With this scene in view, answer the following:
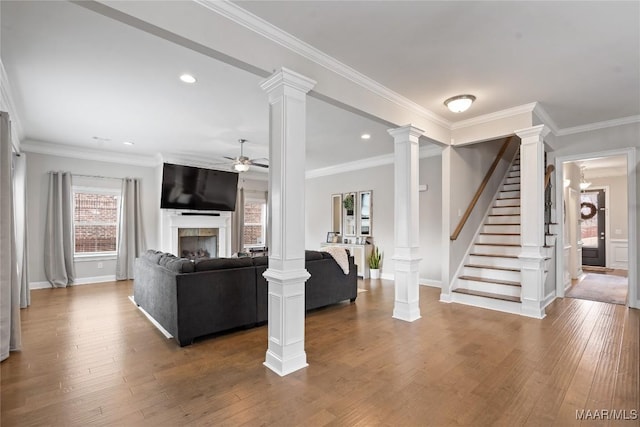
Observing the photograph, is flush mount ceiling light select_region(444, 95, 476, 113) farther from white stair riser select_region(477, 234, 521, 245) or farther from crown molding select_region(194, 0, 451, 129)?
white stair riser select_region(477, 234, 521, 245)

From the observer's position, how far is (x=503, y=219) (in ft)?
18.8

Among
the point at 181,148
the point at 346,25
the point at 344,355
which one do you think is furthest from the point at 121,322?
the point at 346,25

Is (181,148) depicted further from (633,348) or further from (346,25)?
(633,348)

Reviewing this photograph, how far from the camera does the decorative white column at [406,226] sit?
398cm

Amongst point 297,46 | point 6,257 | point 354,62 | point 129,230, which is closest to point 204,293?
point 6,257

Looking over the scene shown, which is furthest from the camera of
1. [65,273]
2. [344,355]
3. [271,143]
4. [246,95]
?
[65,273]

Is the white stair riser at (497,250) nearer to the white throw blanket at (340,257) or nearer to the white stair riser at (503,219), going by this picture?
the white stair riser at (503,219)

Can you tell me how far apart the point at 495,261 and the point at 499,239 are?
1.88 feet

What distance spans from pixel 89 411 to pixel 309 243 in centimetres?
698

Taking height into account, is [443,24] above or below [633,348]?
above

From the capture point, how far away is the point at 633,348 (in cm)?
304

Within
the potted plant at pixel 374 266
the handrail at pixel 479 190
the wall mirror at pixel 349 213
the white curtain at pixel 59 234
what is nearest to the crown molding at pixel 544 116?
the handrail at pixel 479 190

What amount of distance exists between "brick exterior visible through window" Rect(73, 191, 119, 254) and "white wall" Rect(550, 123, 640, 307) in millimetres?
8608

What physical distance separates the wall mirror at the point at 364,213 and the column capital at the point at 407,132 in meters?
3.22
